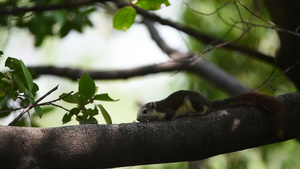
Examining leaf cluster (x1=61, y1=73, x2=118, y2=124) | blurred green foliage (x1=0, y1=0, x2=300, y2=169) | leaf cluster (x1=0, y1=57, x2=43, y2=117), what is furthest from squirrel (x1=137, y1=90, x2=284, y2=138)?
leaf cluster (x1=0, y1=57, x2=43, y2=117)

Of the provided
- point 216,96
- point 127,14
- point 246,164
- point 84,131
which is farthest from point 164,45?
point 84,131

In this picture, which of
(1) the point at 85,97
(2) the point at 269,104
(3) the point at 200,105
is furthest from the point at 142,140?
(3) the point at 200,105

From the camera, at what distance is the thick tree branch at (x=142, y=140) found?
7.00 ft

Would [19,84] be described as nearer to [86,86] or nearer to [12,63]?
[12,63]

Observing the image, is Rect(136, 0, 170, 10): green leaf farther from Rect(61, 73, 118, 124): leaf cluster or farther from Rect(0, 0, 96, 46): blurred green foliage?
Rect(0, 0, 96, 46): blurred green foliage

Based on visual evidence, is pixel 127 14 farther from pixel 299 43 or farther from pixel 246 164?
pixel 246 164

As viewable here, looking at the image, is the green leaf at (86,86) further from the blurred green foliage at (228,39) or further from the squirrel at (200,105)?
the squirrel at (200,105)

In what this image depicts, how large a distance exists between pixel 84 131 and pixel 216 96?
3935mm

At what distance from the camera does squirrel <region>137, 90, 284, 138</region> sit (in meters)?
2.61

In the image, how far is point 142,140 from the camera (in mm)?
2346

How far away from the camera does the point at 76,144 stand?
2227 mm

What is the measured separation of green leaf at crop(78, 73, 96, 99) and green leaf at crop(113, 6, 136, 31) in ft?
2.21

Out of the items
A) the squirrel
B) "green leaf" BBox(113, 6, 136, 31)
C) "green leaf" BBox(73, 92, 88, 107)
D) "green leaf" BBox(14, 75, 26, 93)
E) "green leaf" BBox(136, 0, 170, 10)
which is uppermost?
"green leaf" BBox(136, 0, 170, 10)

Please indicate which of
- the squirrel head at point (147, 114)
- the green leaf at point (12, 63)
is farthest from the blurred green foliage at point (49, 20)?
the green leaf at point (12, 63)
